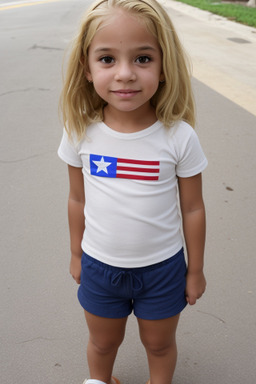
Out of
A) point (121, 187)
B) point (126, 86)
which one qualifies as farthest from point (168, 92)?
point (121, 187)

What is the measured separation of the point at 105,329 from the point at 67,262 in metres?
1.13

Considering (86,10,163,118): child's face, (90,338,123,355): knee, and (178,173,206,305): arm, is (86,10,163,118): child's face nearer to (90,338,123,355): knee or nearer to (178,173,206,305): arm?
(178,173,206,305): arm

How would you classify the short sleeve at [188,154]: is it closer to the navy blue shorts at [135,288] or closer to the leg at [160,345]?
the navy blue shorts at [135,288]

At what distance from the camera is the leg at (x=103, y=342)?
182cm

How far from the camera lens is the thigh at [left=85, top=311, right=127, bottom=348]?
181 cm

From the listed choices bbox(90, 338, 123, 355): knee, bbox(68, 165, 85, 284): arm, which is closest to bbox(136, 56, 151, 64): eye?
bbox(68, 165, 85, 284): arm

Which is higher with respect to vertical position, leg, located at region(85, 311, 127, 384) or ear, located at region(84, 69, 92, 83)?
ear, located at region(84, 69, 92, 83)

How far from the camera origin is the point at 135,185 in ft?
5.33

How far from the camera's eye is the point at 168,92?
1633 mm

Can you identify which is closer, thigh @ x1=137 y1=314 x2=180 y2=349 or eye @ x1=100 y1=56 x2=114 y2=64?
eye @ x1=100 y1=56 x2=114 y2=64

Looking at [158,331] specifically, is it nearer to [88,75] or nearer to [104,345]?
[104,345]

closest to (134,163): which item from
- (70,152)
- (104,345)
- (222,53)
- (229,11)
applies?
(70,152)

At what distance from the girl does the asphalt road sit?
1.86 feet

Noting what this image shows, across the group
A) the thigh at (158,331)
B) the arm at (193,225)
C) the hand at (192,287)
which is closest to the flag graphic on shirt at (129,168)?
the arm at (193,225)
